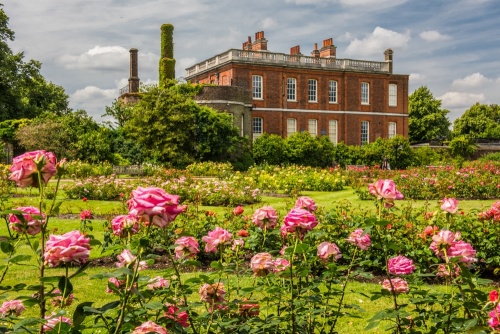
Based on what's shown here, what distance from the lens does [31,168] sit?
1.97 m

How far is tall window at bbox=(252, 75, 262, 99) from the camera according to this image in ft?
116

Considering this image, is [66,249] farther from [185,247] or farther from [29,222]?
[185,247]

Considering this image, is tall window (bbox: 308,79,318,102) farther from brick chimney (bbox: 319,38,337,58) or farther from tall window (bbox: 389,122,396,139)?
tall window (bbox: 389,122,396,139)

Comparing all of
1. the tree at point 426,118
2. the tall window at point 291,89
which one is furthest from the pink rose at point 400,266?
the tree at point 426,118

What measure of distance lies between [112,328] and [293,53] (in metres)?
38.1

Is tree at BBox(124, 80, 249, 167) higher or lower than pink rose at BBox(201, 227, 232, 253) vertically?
higher

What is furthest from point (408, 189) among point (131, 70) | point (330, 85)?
point (131, 70)

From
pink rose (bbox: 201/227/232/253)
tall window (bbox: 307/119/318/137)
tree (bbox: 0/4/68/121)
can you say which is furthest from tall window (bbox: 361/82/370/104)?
pink rose (bbox: 201/227/232/253)

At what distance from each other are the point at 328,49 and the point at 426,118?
58.6 feet

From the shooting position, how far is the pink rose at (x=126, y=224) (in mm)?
2021

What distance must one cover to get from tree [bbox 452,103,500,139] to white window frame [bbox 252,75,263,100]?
99.0ft

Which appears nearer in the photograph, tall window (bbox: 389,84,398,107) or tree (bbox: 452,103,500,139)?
tall window (bbox: 389,84,398,107)

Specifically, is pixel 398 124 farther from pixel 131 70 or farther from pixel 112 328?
pixel 112 328

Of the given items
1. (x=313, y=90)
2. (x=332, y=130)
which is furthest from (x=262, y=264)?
(x=332, y=130)
